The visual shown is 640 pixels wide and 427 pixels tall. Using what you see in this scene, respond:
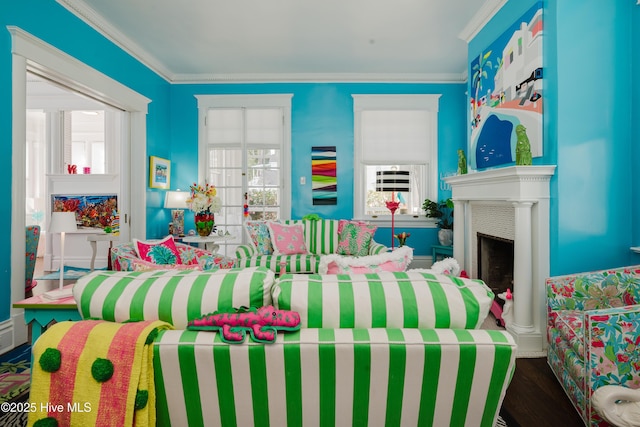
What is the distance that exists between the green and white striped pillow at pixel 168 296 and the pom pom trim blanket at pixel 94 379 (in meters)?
0.15

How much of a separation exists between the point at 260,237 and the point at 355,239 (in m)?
1.18

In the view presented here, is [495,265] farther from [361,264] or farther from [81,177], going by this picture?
[81,177]

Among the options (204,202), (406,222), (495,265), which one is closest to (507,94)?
(495,265)

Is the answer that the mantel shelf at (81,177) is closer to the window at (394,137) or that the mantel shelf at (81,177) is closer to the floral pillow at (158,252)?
the floral pillow at (158,252)

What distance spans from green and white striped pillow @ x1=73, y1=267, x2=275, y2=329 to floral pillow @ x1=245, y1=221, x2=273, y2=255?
10.5ft

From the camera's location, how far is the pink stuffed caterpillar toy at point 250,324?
1083 millimetres

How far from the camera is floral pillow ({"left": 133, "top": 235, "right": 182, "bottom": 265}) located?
105 inches

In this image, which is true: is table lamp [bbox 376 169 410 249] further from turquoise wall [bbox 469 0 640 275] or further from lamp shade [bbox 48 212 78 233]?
lamp shade [bbox 48 212 78 233]

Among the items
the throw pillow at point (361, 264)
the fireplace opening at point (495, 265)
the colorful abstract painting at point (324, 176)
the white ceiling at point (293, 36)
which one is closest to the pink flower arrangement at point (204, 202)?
the colorful abstract painting at point (324, 176)

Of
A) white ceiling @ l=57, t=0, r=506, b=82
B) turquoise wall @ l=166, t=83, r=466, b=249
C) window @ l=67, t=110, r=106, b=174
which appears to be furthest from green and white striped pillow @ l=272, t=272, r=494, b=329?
window @ l=67, t=110, r=106, b=174

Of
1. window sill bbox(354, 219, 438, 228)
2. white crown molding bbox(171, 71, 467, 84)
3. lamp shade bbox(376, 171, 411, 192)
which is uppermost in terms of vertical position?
white crown molding bbox(171, 71, 467, 84)

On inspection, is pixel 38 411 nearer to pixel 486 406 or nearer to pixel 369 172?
pixel 486 406

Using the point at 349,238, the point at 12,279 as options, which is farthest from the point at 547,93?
the point at 12,279

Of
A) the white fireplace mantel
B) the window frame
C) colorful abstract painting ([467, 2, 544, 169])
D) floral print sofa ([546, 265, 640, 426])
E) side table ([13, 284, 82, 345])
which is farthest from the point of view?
the window frame
